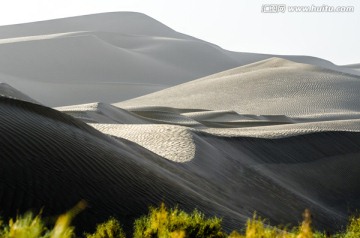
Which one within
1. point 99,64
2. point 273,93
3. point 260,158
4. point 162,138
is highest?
point 162,138

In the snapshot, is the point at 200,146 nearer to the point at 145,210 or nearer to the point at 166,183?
the point at 166,183

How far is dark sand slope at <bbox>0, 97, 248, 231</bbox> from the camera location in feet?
22.9

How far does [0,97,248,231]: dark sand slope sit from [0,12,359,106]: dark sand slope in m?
50.5

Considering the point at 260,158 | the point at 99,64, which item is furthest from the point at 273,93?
the point at 99,64

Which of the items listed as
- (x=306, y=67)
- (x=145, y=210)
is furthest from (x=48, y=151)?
(x=306, y=67)

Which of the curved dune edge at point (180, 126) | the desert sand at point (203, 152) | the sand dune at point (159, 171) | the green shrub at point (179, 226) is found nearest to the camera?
the green shrub at point (179, 226)

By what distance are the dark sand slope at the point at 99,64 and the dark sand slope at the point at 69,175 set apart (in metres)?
50.5

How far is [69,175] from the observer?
24.6 ft

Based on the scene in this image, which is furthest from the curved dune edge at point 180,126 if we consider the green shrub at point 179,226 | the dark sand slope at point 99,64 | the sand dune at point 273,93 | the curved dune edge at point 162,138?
the dark sand slope at point 99,64

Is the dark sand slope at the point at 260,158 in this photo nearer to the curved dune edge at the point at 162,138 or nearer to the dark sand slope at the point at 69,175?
the curved dune edge at the point at 162,138

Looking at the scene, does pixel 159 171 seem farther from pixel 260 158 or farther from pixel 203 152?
pixel 260 158

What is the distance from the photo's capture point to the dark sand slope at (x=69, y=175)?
6.97 m

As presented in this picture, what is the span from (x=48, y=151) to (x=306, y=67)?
1405 inches

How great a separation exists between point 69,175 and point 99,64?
64.2 meters
